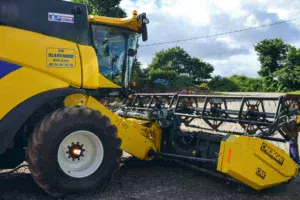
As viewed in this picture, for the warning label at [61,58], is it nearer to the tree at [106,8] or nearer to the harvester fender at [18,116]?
the harvester fender at [18,116]

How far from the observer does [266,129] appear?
5617 mm

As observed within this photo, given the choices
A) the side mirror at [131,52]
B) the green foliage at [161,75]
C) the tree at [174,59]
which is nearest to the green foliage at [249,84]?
the tree at [174,59]

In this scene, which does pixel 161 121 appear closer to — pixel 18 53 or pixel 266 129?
pixel 266 129

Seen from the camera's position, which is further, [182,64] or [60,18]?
[182,64]

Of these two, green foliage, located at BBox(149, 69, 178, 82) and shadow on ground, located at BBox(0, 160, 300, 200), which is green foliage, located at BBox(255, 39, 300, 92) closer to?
green foliage, located at BBox(149, 69, 178, 82)

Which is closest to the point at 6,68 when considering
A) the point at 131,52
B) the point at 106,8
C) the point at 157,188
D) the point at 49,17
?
the point at 49,17

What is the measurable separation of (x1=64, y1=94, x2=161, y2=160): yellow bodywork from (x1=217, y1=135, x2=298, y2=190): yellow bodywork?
5.29 feet

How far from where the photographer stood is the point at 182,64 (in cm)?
4556

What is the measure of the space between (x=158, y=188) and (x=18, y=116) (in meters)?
2.32

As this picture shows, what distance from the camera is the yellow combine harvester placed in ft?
14.2

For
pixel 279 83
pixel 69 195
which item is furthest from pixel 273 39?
pixel 69 195

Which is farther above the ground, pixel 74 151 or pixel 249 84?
pixel 74 151

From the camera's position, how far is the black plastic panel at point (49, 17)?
4484mm

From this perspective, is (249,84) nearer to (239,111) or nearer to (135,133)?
(239,111)
